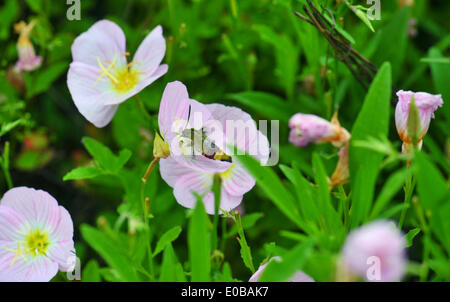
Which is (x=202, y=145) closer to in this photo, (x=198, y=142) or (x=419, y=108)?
(x=198, y=142)

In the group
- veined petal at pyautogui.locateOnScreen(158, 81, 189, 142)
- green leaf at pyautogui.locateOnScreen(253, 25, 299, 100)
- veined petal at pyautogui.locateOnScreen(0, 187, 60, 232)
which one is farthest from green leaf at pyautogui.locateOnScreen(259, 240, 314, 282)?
green leaf at pyautogui.locateOnScreen(253, 25, 299, 100)

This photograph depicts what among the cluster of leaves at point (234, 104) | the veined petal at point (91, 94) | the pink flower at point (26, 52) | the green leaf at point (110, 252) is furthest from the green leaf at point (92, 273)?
the pink flower at point (26, 52)

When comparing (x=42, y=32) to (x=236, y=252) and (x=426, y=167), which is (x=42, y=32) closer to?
(x=236, y=252)

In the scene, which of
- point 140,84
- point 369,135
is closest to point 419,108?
point 369,135

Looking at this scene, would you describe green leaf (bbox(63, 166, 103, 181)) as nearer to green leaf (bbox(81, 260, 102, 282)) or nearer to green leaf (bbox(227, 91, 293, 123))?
green leaf (bbox(81, 260, 102, 282))

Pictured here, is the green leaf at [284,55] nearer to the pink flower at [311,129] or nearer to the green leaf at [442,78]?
the green leaf at [442,78]
